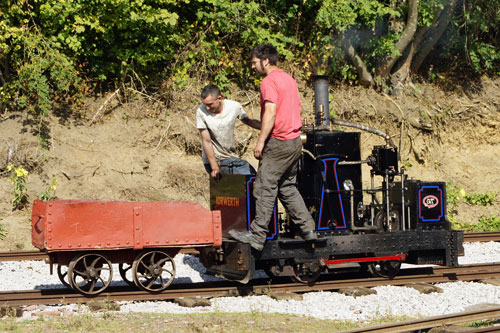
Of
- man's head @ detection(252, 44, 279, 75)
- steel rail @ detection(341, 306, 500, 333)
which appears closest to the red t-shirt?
man's head @ detection(252, 44, 279, 75)

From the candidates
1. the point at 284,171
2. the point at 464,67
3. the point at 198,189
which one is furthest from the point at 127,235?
the point at 464,67

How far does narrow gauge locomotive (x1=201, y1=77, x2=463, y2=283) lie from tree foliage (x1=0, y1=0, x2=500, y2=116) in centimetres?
710

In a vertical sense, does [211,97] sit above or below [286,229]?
above

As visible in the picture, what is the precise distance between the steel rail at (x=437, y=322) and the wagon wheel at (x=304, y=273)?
6.55ft

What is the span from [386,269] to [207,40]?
8.94 meters

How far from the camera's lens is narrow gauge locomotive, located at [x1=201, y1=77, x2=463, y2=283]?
762cm

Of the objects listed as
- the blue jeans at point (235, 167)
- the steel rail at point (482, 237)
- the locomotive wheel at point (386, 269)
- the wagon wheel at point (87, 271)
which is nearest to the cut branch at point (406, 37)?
the steel rail at point (482, 237)

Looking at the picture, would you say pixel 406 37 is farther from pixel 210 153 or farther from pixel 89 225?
pixel 89 225

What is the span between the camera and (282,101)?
7242mm

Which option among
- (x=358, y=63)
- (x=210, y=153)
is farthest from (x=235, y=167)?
(x=358, y=63)

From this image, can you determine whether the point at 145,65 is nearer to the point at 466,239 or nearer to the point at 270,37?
the point at 270,37

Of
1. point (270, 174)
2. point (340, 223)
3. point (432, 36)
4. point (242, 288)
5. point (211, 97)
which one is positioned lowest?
point (242, 288)

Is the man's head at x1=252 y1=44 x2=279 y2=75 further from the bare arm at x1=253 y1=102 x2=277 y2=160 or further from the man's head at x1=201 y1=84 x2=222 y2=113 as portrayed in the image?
the man's head at x1=201 y1=84 x2=222 y2=113

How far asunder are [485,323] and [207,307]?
8.92 ft
